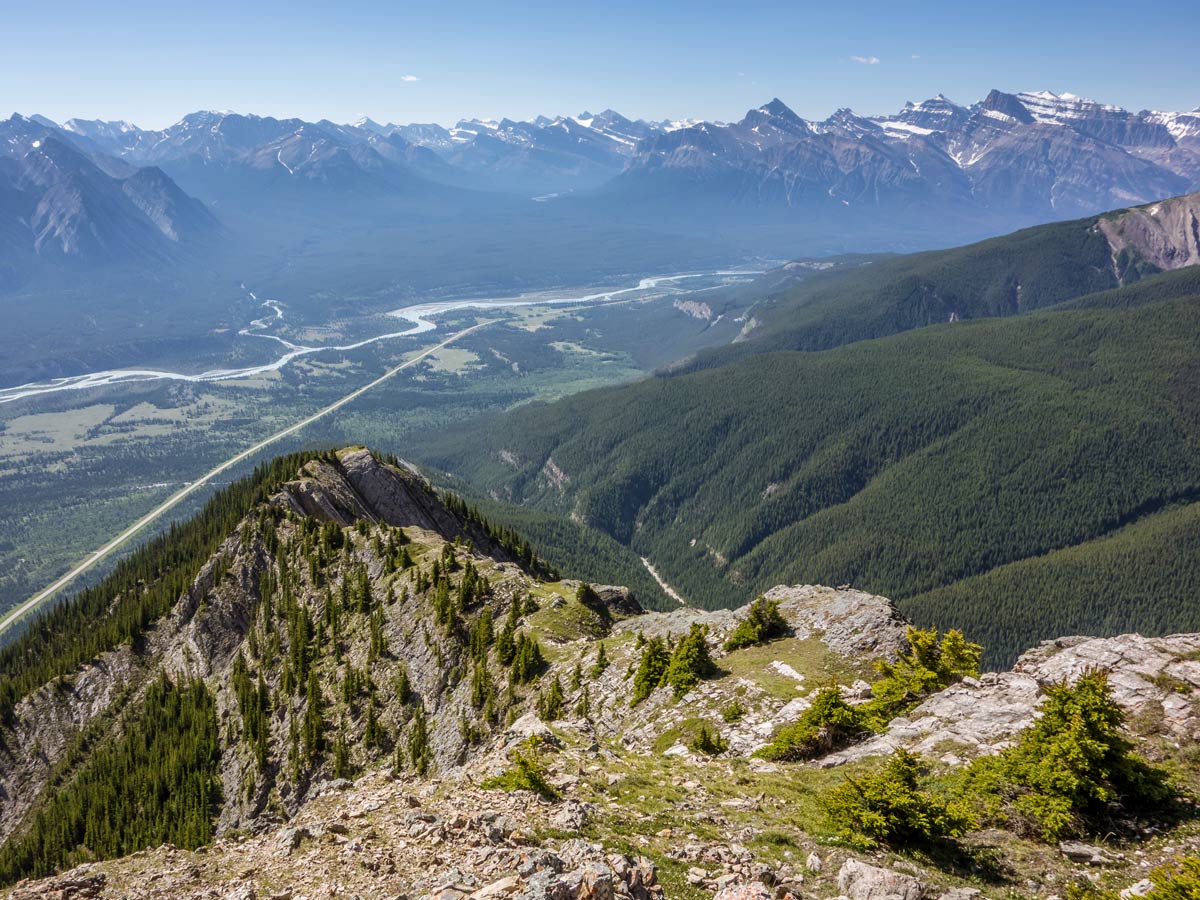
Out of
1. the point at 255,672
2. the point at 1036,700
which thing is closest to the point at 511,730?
the point at 1036,700

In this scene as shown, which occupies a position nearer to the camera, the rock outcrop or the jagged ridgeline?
the rock outcrop

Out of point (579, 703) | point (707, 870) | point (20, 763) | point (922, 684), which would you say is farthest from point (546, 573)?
point (707, 870)

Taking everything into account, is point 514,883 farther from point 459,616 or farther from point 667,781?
point 459,616

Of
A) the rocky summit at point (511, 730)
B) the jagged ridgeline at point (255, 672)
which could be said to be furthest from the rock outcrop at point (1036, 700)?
the jagged ridgeline at point (255, 672)

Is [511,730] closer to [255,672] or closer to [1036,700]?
[1036,700]

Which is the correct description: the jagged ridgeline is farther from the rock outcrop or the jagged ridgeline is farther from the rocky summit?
the rock outcrop

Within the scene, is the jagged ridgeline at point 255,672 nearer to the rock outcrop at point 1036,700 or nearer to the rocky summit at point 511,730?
the rocky summit at point 511,730

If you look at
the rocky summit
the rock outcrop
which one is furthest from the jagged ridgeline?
the rock outcrop
